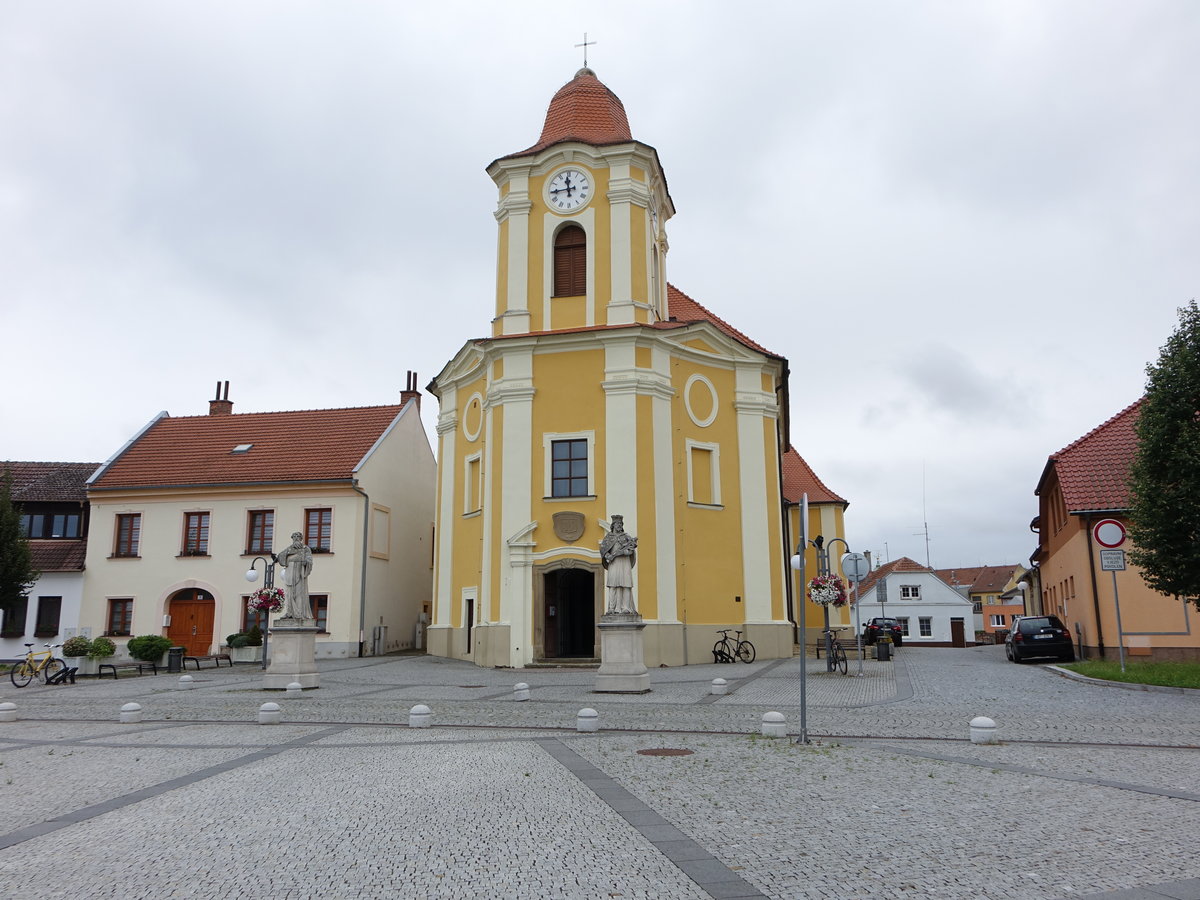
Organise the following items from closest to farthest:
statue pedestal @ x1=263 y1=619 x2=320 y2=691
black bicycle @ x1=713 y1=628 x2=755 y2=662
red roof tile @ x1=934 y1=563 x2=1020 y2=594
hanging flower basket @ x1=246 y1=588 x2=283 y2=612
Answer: statue pedestal @ x1=263 y1=619 x2=320 y2=691 < hanging flower basket @ x1=246 y1=588 x2=283 y2=612 < black bicycle @ x1=713 y1=628 x2=755 y2=662 < red roof tile @ x1=934 y1=563 x2=1020 y2=594

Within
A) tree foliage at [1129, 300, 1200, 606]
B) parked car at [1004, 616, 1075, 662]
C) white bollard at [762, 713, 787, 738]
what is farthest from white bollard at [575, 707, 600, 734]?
parked car at [1004, 616, 1075, 662]

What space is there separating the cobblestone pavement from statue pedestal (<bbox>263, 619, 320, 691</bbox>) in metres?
4.38

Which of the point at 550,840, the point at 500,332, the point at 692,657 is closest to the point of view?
the point at 550,840

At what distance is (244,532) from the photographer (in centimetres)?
3466

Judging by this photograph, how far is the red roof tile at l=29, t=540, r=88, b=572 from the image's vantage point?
3488 cm

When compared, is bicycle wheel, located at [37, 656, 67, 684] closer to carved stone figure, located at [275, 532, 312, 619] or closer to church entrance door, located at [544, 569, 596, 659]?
carved stone figure, located at [275, 532, 312, 619]

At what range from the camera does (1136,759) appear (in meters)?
9.34

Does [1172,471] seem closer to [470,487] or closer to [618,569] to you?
[618,569]

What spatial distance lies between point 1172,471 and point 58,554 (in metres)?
37.1

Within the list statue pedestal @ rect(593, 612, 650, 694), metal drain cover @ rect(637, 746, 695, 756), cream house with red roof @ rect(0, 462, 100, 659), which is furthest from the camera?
cream house with red roof @ rect(0, 462, 100, 659)

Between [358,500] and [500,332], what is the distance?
9.68m

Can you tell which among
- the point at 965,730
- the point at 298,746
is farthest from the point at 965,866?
the point at 298,746

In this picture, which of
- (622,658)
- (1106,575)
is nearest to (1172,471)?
(1106,575)

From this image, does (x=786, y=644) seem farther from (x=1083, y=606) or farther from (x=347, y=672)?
(x=347, y=672)
